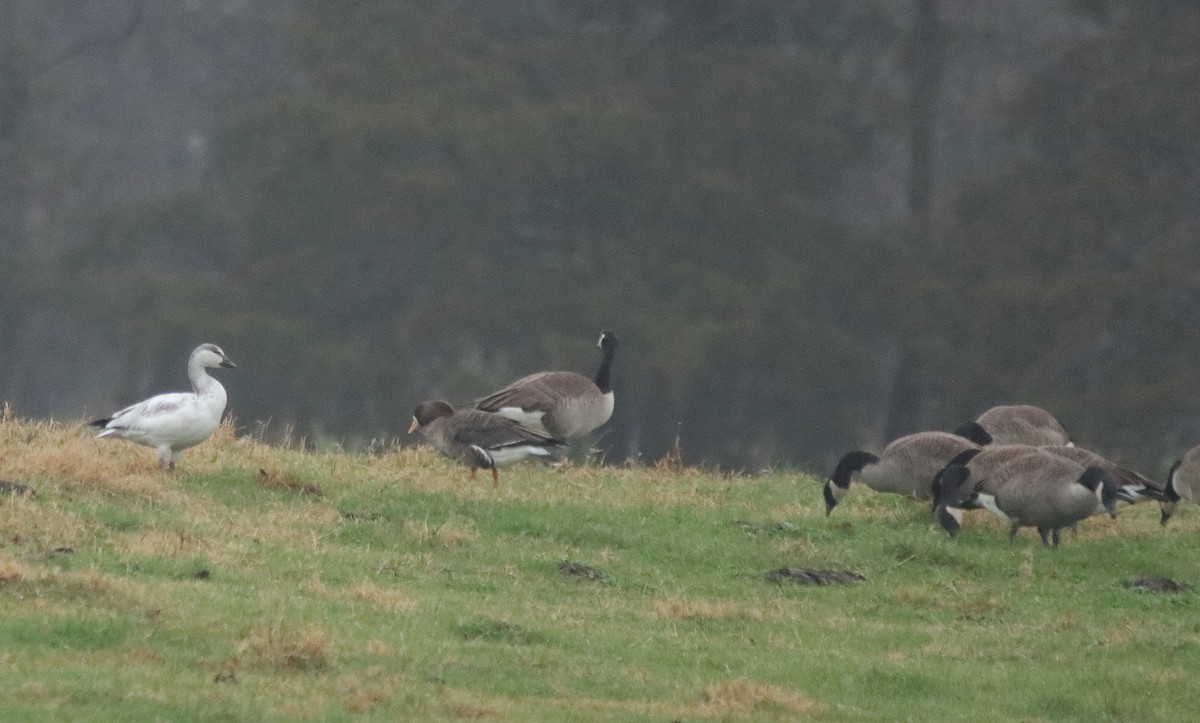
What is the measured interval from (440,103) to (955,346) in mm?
11727

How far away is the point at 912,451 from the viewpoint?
15578mm

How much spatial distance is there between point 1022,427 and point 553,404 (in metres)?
4.66

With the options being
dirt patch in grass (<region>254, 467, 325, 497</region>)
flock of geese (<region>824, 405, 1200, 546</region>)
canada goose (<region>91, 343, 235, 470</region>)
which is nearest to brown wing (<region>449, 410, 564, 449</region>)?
dirt patch in grass (<region>254, 467, 325, 497</region>)

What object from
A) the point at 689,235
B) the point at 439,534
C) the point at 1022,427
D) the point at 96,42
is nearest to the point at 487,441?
the point at 439,534

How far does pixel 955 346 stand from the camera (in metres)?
36.4

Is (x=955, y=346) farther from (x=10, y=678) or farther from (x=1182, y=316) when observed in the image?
(x=10, y=678)

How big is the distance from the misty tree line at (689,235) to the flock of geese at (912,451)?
16.5 metres

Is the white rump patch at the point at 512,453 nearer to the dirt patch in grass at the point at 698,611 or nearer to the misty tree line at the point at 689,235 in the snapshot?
the dirt patch in grass at the point at 698,611

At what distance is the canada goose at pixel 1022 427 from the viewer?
60.1 feet

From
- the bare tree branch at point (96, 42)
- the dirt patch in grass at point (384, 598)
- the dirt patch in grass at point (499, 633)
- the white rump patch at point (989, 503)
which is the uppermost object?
the bare tree branch at point (96, 42)

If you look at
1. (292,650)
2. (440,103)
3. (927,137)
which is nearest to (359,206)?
(440,103)

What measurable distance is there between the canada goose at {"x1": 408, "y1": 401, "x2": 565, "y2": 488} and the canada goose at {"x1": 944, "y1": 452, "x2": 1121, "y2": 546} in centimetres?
353

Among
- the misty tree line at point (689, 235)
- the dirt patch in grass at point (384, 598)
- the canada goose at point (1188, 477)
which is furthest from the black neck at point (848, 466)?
the misty tree line at point (689, 235)

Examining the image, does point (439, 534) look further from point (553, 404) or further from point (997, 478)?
point (553, 404)
